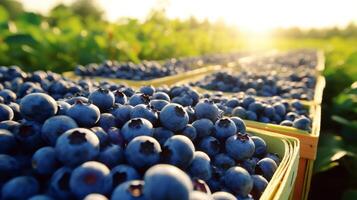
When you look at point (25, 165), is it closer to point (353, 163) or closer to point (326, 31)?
point (353, 163)

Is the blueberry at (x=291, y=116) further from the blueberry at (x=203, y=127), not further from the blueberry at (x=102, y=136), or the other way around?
the blueberry at (x=102, y=136)

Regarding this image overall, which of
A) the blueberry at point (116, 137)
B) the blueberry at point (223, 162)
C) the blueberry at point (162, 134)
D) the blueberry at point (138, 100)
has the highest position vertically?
the blueberry at point (138, 100)

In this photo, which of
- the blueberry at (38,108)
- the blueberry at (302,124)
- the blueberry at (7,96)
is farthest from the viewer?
the blueberry at (302,124)

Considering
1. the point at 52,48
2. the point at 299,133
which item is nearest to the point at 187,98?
the point at 299,133

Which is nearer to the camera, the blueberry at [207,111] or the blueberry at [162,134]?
the blueberry at [162,134]

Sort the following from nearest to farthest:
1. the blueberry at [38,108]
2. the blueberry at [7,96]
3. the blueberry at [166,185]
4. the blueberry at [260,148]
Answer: the blueberry at [166,185]
the blueberry at [38,108]
the blueberry at [260,148]
the blueberry at [7,96]

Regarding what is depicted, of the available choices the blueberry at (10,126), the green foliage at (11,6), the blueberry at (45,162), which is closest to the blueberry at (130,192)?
the blueberry at (45,162)

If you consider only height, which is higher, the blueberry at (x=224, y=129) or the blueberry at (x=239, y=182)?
the blueberry at (x=224, y=129)
